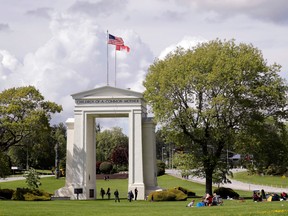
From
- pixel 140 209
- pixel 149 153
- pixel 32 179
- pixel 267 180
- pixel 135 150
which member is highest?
pixel 135 150

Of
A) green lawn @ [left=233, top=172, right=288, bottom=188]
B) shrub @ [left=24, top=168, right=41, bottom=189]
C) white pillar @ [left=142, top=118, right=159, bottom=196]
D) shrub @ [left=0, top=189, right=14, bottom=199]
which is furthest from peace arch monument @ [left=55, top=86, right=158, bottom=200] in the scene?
green lawn @ [left=233, top=172, right=288, bottom=188]

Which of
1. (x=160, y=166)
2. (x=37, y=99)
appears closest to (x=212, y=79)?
(x=37, y=99)

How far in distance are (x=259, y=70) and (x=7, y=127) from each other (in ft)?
84.4

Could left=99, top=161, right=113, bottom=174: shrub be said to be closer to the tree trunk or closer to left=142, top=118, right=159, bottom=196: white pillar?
left=142, top=118, right=159, bottom=196: white pillar

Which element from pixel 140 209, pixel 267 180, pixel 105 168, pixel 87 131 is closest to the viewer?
pixel 140 209

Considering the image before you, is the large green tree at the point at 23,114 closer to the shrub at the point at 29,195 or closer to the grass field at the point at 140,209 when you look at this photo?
the shrub at the point at 29,195

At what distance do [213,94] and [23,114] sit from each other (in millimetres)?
19926

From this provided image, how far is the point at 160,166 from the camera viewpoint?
4355 inches

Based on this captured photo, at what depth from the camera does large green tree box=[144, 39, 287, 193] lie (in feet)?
173

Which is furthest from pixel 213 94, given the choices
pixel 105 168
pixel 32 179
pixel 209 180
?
pixel 105 168

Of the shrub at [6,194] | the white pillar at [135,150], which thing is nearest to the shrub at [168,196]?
the white pillar at [135,150]

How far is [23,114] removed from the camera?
2334 inches

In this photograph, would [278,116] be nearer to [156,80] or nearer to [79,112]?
[156,80]

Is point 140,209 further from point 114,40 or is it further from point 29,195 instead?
point 114,40
